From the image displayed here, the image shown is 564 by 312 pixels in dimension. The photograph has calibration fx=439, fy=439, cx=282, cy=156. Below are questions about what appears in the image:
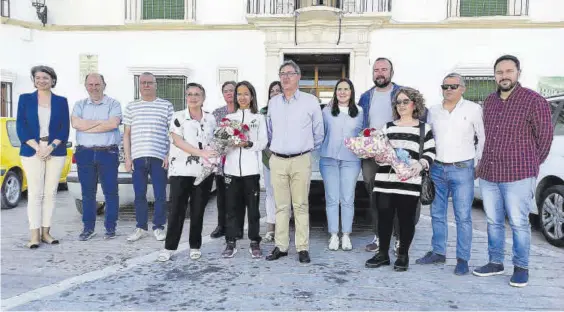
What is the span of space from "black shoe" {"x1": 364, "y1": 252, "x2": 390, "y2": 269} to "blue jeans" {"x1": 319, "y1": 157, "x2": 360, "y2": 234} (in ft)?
2.01

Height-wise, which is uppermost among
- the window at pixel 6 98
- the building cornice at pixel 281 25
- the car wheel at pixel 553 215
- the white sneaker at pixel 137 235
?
the building cornice at pixel 281 25

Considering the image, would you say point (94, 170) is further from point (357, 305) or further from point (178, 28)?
point (178, 28)

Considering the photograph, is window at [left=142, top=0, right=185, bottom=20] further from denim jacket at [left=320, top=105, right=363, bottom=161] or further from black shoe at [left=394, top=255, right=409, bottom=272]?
black shoe at [left=394, top=255, right=409, bottom=272]

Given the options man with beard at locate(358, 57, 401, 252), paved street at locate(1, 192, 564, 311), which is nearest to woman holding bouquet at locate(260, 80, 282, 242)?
paved street at locate(1, 192, 564, 311)

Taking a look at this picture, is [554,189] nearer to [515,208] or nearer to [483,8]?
[515,208]

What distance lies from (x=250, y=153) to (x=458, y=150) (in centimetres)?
196

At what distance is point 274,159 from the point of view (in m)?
4.40

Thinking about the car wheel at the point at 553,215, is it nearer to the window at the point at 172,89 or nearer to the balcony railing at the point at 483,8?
the balcony railing at the point at 483,8

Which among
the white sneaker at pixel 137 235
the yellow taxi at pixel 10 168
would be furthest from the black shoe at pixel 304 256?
the yellow taxi at pixel 10 168

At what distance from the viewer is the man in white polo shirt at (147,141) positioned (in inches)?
200

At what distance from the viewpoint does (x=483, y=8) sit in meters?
11.4

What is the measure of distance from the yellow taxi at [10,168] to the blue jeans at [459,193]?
585cm

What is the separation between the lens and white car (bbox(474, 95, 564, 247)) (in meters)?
5.05

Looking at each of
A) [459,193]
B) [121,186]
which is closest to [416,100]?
[459,193]
